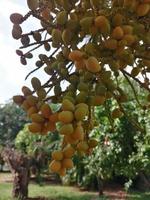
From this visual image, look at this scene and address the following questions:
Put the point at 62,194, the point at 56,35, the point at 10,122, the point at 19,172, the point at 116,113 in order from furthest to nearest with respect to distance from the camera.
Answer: the point at 10,122, the point at 62,194, the point at 19,172, the point at 116,113, the point at 56,35

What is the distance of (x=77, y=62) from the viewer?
658mm

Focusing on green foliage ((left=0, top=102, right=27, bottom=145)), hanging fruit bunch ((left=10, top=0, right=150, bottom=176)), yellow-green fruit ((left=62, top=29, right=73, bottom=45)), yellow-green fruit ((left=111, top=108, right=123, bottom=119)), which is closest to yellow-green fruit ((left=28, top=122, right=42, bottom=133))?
hanging fruit bunch ((left=10, top=0, right=150, bottom=176))

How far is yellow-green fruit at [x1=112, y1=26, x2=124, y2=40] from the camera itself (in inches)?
25.7

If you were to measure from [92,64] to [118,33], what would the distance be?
0.17ft

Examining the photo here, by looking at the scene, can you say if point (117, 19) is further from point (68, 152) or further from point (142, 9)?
point (68, 152)

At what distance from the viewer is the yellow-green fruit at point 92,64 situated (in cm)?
64

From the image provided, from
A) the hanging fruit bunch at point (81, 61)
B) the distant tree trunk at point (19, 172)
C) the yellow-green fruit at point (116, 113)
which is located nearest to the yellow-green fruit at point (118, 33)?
the hanging fruit bunch at point (81, 61)

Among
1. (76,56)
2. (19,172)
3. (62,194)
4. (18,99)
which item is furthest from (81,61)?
(62,194)

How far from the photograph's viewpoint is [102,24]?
0.65 metres

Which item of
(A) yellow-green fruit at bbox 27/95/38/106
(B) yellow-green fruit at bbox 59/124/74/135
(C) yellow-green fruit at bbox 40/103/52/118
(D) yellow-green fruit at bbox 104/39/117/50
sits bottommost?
(B) yellow-green fruit at bbox 59/124/74/135

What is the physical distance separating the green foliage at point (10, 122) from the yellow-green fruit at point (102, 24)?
50.2 feet

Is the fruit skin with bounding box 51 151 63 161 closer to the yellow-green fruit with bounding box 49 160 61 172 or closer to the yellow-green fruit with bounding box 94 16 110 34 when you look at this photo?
the yellow-green fruit with bounding box 49 160 61 172

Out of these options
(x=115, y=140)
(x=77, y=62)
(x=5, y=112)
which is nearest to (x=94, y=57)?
(x=77, y=62)

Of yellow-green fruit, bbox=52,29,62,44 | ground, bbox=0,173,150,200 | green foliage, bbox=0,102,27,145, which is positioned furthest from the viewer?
Result: green foliage, bbox=0,102,27,145
